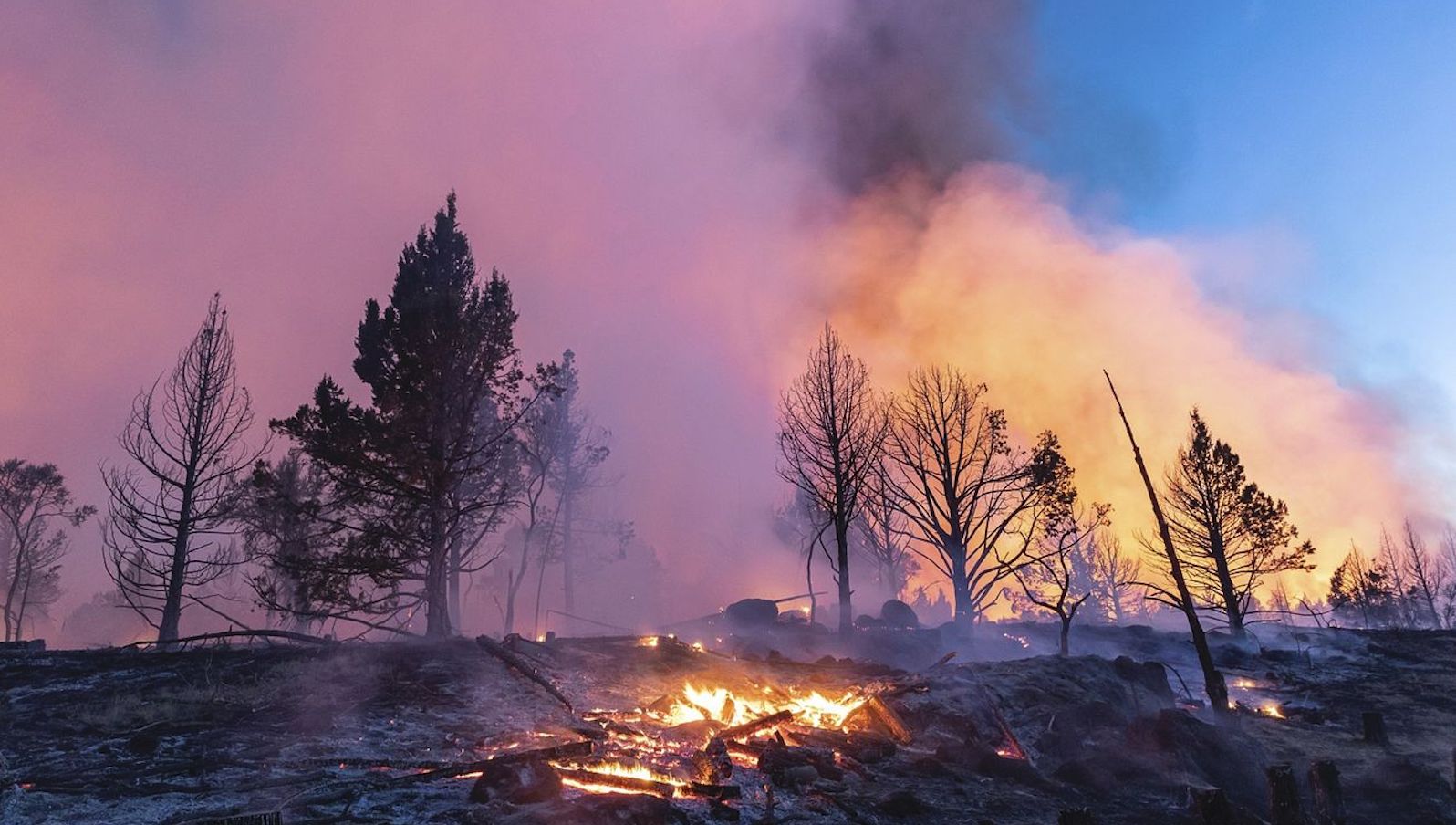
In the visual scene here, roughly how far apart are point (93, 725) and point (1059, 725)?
20.0 metres

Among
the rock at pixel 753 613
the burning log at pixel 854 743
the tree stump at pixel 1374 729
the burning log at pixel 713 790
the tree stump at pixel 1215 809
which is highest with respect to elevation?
the rock at pixel 753 613

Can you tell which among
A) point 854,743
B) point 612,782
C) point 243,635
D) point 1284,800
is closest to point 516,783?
point 612,782

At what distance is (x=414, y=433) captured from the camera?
21.8 m

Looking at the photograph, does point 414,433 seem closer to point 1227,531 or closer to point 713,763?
point 713,763

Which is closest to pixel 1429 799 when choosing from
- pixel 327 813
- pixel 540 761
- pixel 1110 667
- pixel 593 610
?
pixel 1110 667

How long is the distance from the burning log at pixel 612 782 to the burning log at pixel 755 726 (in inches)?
105

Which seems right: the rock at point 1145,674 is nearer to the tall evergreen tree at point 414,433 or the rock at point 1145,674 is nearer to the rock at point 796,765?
the rock at point 796,765

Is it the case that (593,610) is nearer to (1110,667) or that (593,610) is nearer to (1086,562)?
(1086,562)

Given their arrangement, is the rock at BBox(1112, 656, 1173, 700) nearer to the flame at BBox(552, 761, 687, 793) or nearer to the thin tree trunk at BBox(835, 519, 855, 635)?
the thin tree trunk at BBox(835, 519, 855, 635)

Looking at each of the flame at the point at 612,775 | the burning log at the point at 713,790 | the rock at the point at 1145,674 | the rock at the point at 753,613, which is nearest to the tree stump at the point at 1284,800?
the burning log at the point at 713,790

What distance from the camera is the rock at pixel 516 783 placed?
340 inches

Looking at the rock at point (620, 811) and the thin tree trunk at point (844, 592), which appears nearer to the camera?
the rock at point (620, 811)

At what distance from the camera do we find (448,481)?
70.7 ft

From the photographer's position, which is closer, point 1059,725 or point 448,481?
point 1059,725
